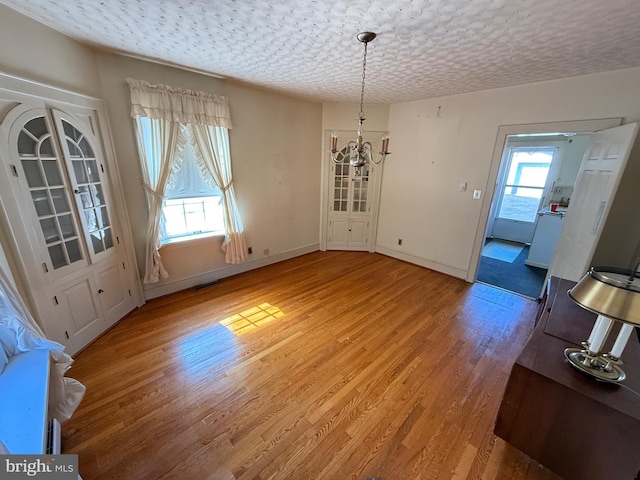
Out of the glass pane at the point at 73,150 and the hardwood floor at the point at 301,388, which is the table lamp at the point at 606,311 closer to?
the hardwood floor at the point at 301,388

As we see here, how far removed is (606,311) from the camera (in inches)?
43.9

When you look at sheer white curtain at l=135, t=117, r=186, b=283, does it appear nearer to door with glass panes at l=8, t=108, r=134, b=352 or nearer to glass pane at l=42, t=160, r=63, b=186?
door with glass panes at l=8, t=108, r=134, b=352

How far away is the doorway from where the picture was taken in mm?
3605

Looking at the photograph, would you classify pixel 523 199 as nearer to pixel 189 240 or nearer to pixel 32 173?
pixel 189 240

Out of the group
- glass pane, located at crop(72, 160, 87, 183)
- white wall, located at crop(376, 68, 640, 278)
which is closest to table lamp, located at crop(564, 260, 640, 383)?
white wall, located at crop(376, 68, 640, 278)

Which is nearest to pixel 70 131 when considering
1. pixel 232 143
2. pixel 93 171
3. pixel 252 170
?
pixel 93 171

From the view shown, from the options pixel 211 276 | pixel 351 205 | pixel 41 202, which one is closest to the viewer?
pixel 41 202

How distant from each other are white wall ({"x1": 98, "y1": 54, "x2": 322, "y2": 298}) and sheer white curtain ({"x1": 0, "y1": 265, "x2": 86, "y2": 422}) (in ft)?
4.95

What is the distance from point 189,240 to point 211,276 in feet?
2.14

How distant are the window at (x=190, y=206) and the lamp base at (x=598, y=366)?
3.76 m

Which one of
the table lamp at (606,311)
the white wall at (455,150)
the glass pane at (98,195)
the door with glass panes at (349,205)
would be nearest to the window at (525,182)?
the white wall at (455,150)

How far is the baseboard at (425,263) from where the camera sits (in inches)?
158

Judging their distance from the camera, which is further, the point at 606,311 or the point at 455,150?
the point at 455,150

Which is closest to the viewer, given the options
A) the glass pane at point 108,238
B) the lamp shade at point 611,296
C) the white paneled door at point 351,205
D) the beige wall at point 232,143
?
the lamp shade at point 611,296
